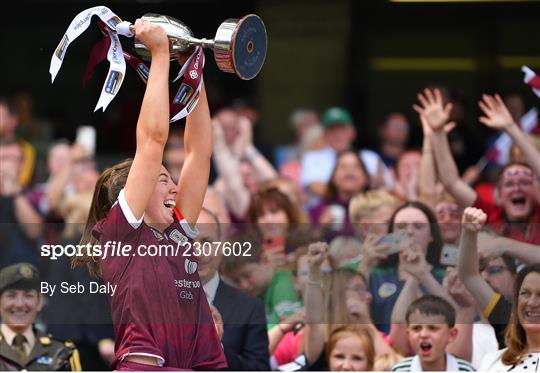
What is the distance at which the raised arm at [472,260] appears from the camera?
5980 mm

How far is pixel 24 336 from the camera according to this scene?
6.34 metres

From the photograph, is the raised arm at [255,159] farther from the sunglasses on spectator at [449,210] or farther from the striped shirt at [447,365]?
the striped shirt at [447,365]

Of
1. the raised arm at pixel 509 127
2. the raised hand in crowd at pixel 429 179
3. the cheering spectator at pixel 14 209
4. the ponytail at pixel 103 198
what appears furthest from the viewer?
the raised hand in crowd at pixel 429 179

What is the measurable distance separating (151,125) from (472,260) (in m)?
1.64

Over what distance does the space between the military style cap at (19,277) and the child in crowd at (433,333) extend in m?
1.63

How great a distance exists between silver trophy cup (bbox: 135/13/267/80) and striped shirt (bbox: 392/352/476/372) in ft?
5.19

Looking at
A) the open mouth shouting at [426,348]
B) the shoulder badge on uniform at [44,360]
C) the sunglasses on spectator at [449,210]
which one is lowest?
the shoulder badge on uniform at [44,360]

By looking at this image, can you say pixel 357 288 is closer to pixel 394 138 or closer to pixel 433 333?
pixel 433 333

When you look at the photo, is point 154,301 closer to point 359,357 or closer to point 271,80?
point 359,357

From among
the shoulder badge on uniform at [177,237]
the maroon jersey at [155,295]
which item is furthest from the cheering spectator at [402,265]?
the shoulder badge on uniform at [177,237]

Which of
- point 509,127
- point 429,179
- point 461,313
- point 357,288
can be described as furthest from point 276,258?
point 429,179

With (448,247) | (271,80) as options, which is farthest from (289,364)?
(271,80)

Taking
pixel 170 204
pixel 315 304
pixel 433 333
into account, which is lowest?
pixel 433 333

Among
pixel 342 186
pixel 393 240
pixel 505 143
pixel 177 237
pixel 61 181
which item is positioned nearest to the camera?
pixel 177 237
